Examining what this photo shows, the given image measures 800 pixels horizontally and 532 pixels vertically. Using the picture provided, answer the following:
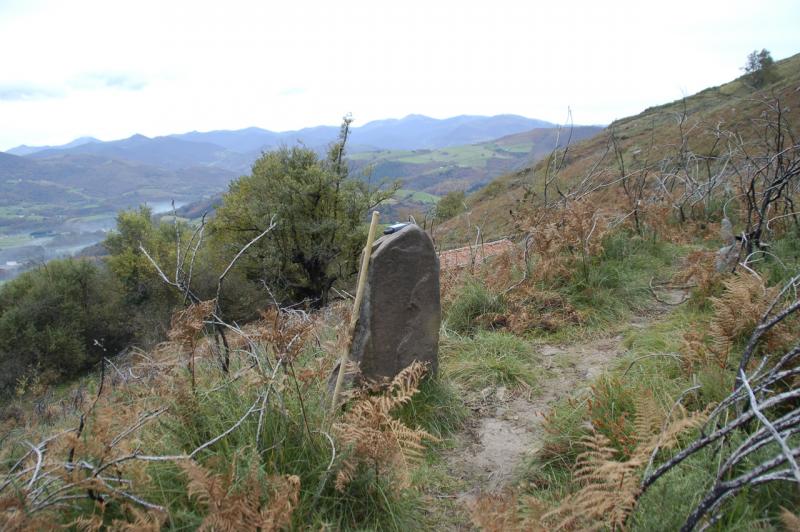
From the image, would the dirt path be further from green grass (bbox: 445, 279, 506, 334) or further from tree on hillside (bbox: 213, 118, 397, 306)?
tree on hillside (bbox: 213, 118, 397, 306)

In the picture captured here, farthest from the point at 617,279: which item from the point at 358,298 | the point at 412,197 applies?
the point at 412,197

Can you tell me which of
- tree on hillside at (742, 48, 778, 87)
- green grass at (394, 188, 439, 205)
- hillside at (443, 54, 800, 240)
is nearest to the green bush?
green grass at (394, 188, 439, 205)

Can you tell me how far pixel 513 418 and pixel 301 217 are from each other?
19.5 m

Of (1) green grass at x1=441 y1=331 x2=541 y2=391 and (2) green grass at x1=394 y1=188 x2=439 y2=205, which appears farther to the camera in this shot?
(2) green grass at x1=394 y1=188 x2=439 y2=205

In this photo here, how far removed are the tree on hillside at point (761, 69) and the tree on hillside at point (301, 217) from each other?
42269 mm

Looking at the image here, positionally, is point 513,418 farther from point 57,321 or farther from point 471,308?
point 57,321

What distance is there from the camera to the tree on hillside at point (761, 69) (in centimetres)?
4528

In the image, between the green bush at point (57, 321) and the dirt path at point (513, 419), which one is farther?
the green bush at point (57, 321)

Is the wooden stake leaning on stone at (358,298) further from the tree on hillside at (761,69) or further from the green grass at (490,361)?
the tree on hillside at (761,69)

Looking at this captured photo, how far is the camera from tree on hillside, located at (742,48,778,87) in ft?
149

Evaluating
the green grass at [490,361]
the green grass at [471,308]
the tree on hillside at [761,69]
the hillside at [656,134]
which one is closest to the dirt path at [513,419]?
the green grass at [490,361]

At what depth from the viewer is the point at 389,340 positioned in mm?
4172

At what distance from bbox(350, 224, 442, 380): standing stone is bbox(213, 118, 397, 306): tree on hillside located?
1761cm

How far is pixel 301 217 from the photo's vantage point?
22.6 meters
